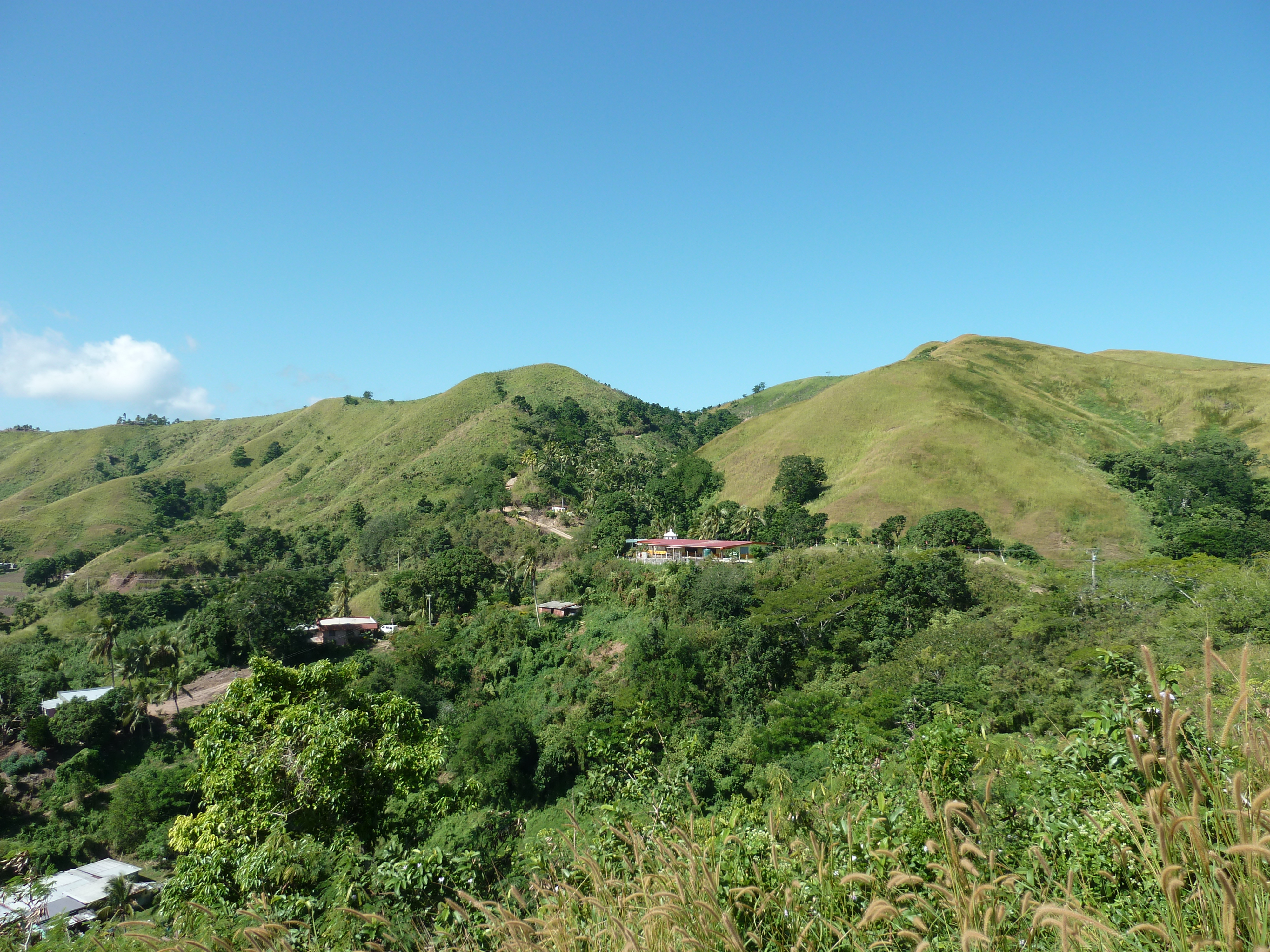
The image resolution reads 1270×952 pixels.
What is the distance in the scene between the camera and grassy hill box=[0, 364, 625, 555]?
85.2 metres

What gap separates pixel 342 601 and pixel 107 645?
13602mm

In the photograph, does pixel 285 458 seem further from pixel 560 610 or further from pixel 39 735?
pixel 560 610

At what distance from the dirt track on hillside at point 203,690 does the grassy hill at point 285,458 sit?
1410 inches

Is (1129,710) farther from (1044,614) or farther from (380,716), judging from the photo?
(1044,614)

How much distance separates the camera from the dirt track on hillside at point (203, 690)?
34.6 meters

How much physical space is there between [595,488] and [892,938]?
66.2m

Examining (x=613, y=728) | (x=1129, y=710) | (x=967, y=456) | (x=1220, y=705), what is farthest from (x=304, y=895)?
(x=967, y=456)

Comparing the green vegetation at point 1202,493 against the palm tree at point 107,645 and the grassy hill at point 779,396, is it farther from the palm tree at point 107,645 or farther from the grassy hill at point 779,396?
the grassy hill at point 779,396

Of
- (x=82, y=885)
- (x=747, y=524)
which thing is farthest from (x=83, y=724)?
(x=747, y=524)

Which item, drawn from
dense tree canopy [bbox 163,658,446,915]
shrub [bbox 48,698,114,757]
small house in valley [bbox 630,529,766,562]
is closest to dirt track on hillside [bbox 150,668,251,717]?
shrub [bbox 48,698,114,757]

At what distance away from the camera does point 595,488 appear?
226 ft

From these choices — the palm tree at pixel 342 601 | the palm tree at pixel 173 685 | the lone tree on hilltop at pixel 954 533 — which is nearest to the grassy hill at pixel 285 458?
the palm tree at pixel 342 601

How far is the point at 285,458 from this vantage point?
116m

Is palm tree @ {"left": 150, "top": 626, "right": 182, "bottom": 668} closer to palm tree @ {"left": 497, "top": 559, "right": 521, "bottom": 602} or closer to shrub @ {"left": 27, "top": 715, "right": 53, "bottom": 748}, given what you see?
shrub @ {"left": 27, "top": 715, "right": 53, "bottom": 748}
